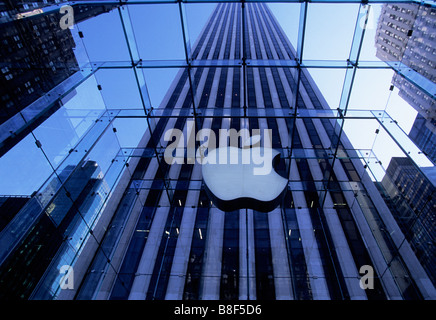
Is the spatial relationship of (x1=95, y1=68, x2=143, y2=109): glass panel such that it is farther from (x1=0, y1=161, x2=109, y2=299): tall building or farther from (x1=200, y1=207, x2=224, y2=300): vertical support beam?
(x1=200, y1=207, x2=224, y2=300): vertical support beam

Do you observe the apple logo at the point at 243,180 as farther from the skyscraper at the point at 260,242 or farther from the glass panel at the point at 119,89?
the glass panel at the point at 119,89

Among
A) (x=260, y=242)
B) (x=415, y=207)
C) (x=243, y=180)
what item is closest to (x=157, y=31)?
(x=243, y=180)

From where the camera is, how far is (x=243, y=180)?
6902mm

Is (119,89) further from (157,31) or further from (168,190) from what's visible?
(168,190)

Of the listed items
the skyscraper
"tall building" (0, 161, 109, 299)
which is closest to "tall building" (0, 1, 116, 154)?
"tall building" (0, 161, 109, 299)

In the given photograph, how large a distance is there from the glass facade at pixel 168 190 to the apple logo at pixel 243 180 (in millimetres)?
413

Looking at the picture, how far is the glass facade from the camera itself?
18.7 feet

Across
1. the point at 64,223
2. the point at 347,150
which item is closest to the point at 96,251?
the point at 64,223

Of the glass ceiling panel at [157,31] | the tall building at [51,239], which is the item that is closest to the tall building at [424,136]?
the glass ceiling panel at [157,31]

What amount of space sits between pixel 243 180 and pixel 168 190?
3.55 m

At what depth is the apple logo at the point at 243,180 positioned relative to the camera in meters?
6.65

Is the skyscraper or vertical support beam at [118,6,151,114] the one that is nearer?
vertical support beam at [118,6,151,114]

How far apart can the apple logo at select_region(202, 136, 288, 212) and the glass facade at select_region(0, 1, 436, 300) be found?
0.41 m

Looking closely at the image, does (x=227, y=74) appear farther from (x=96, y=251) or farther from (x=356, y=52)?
(x=96, y=251)
